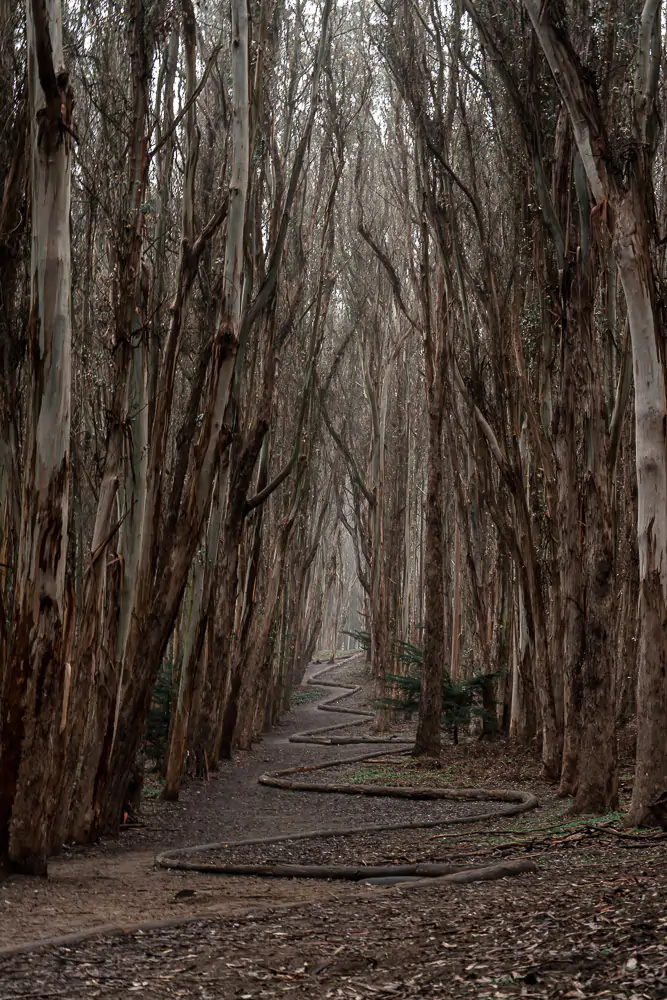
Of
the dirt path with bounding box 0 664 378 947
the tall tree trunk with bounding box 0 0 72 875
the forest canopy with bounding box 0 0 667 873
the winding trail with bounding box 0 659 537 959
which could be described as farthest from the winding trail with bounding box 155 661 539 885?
the tall tree trunk with bounding box 0 0 72 875

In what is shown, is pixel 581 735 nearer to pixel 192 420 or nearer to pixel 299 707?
pixel 192 420

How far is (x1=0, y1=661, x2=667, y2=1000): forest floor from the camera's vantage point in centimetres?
312

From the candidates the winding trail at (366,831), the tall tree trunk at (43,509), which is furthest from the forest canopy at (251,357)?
the winding trail at (366,831)

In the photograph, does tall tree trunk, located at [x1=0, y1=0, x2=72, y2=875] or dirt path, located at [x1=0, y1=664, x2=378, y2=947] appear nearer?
dirt path, located at [x1=0, y1=664, x2=378, y2=947]

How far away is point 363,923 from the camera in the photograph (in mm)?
4008

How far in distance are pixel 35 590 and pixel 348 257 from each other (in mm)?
14487

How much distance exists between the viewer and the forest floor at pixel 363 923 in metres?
3.12

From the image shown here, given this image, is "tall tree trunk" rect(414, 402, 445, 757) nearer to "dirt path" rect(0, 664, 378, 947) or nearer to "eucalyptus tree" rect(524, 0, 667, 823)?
"dirt path" rect(0, 664, 378, 947)

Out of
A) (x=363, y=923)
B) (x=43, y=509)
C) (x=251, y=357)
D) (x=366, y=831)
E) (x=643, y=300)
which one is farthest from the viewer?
(x=251, y=357)

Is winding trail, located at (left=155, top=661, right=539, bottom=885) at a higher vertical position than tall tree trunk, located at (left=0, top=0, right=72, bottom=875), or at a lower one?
lower

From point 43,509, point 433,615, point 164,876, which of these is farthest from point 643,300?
point 433,615

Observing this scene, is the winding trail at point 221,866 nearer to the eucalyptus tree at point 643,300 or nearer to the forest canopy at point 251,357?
the forest canopy at point 251,357

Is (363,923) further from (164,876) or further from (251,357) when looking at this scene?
(251,357)

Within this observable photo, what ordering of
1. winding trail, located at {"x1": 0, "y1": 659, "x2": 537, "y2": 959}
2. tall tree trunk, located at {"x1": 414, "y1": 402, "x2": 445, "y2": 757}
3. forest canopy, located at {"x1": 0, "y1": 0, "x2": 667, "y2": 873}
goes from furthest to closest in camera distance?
tall tree trunk, located at {"x1": 414, "y1": 402, "x2": 445, "y2": 757}, forest canopy, located at {"x1": 0, "y1": 0, "x2": 667, "y2": 873}, winding trail, located at {"x1": 0, "y1": 659, "x2": 537, "y2": 959}
